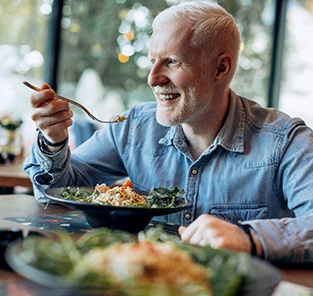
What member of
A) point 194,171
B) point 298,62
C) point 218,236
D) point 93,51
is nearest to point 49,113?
point 194,171

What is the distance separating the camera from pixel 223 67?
2.02 m

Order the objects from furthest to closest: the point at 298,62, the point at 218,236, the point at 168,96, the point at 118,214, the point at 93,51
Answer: the point at 298,62
the point at 93,51
the point at 168,96
the point at 118,214
the point at 218,236

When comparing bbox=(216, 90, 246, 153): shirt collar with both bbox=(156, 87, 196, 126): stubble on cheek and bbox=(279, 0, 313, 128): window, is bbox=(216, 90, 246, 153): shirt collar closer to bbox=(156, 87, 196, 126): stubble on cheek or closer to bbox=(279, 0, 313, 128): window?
bbox=(156, 87, 196, 126): stubble on cheek

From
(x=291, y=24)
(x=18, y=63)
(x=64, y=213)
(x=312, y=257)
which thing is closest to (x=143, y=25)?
(x=18, y=63)

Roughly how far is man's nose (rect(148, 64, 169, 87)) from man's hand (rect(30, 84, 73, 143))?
0.97 feet

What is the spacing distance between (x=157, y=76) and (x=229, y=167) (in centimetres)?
37

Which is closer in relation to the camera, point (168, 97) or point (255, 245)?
point (255, 245)

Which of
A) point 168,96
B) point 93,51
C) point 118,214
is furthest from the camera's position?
point 93,51

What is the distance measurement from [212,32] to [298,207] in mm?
651

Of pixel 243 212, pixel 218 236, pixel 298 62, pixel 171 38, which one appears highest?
pixel 171 38

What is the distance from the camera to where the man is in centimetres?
180

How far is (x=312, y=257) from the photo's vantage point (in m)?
1.30

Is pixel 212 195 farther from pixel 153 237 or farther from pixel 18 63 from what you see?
pixel 18 63

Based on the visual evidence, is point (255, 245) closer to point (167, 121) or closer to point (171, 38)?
point (167, 121)
